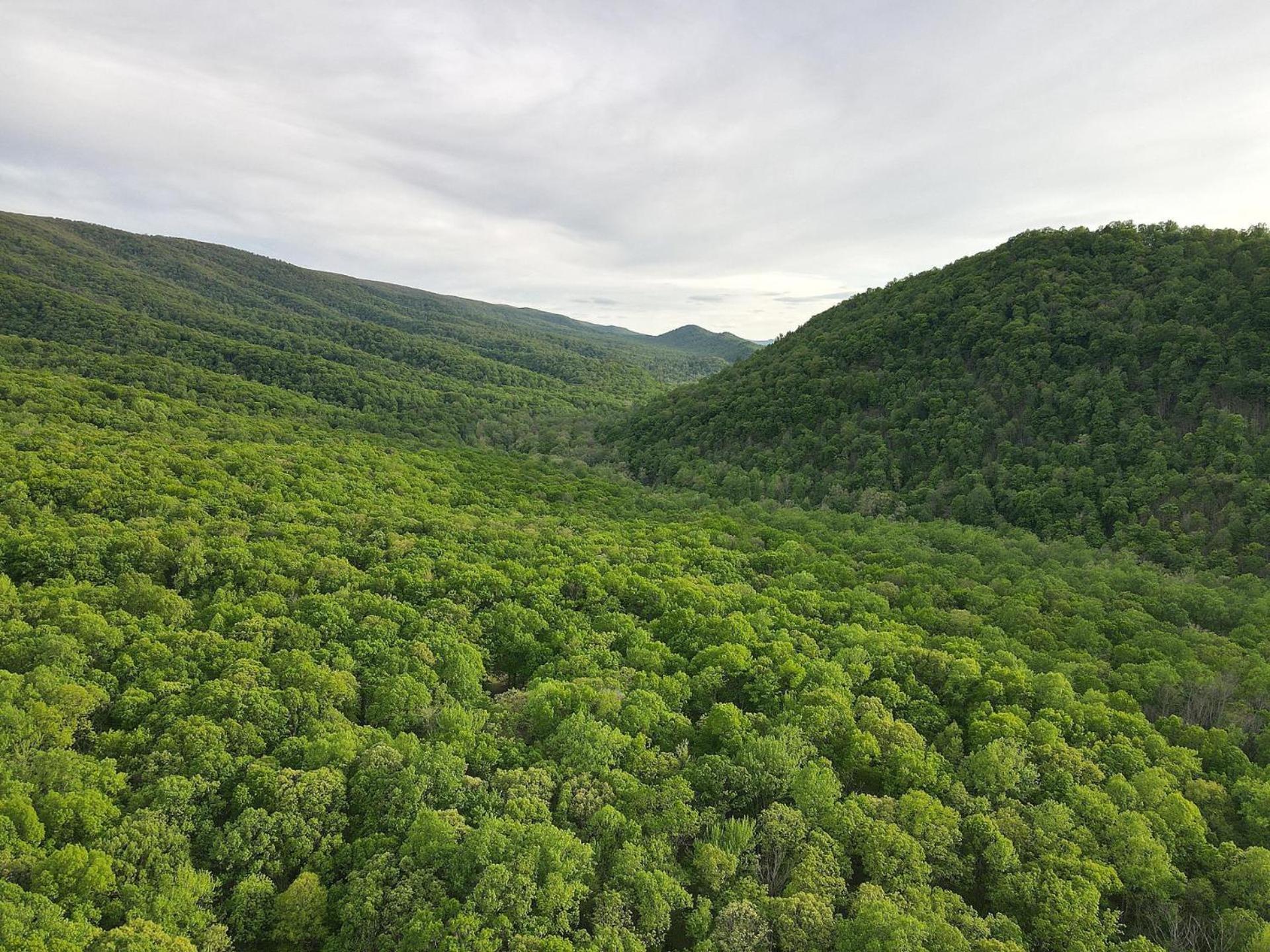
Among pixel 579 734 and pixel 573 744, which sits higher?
pixel 579 734

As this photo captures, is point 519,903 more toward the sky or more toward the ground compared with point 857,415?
more toward the ground

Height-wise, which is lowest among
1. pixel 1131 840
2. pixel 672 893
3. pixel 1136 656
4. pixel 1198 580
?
pixel 672 893

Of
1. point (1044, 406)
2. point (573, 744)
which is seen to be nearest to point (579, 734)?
point (573, 744)

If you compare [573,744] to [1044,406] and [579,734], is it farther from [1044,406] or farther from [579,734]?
[1044,406]

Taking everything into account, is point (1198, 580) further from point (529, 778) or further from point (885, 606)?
point (529, 778)

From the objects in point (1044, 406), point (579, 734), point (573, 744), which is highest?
point (1044, 406)

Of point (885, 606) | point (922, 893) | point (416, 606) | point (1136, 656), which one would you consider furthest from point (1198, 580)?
point (416, 606)

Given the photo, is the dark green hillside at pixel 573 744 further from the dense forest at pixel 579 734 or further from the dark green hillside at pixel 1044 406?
the dark green hillside at pixel 1044 406

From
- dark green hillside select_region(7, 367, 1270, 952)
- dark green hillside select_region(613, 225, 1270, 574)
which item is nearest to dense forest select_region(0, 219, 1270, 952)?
dark green hillside select_region(7, 367, 1270, 952)
